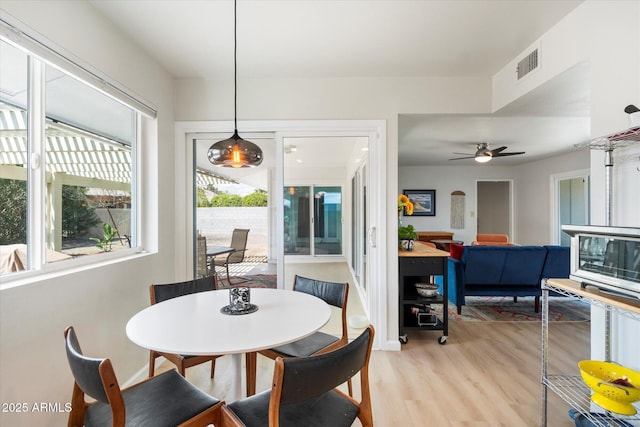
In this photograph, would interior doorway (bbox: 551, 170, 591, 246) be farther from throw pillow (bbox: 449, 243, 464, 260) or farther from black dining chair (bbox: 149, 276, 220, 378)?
black dining chair (bbox: 149, 276, 220, 378)

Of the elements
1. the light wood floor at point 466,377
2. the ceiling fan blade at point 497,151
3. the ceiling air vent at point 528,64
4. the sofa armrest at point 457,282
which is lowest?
the light wood floor at point 466,377

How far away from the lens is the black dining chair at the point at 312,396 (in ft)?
2.98

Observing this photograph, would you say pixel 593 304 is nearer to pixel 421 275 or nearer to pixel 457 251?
pixel 421 275

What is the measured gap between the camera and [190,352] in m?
1.08

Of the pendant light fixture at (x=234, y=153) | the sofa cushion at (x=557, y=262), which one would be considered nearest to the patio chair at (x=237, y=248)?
the pendant light fixture at (x=234, y=153)

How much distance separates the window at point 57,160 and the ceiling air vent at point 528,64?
301 cm

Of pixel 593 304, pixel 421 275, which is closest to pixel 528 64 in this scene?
pixel 593 304

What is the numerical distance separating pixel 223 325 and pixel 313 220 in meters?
3.34

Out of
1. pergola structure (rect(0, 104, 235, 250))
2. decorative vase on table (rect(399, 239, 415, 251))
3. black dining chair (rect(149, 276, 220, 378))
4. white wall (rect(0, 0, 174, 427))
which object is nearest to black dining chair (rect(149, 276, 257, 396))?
black dining chair (rect(149, 276, 220, 378))

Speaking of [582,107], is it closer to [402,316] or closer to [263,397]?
[402,316]

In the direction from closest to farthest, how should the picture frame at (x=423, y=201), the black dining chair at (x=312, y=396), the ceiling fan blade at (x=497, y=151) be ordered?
the black dining chair at (x=312, y=396)
the ceiling fan blade at (x=497, y=151)
the picture frame at (x=423, y=201)

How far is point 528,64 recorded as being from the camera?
2234 mm

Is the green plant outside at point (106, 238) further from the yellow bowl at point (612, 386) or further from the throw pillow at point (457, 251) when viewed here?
the throw pillow at point (457, 251)

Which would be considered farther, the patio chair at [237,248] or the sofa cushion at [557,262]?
the sofa cushion at [557,262]
